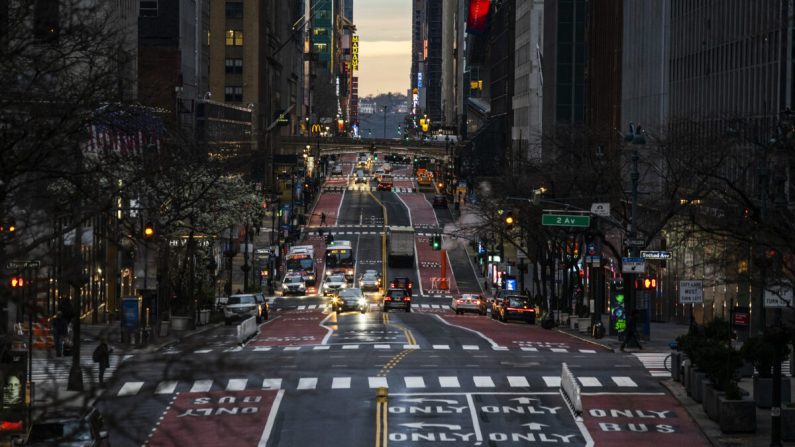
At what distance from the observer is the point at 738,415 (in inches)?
1341

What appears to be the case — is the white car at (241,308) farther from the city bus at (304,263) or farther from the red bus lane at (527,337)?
the city bus at (304,263)

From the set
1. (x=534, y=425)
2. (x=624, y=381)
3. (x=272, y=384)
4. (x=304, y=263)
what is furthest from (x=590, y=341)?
(x=304, y=263)

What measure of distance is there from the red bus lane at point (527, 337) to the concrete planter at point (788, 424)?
2216 cm

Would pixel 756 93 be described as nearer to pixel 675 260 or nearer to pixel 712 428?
pixel 675 260

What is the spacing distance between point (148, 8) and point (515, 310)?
242ft

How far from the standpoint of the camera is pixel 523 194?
9306cm

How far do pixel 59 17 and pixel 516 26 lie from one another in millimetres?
174479

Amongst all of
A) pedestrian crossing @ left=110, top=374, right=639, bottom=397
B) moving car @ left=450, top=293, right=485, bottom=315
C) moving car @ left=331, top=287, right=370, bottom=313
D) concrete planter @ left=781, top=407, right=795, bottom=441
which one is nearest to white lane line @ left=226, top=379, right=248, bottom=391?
pedestrian crossing @ left=110, top=374, right=639, bottom=397

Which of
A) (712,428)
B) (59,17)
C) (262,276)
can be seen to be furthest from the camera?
(262,276)

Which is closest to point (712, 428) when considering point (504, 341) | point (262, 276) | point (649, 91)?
point (504, 341)

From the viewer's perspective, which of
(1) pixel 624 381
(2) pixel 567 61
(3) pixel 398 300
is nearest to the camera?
(1) pixel 624 381

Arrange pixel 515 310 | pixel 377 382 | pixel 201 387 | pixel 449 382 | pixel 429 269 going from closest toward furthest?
1. pixel 201 387
2. pixel 377 382
3. pixel 449 382
4. pixel 515 310
5. pixel 429 269

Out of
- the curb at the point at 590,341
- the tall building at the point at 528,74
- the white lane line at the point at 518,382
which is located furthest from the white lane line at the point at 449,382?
the tall building at the point at 528,74

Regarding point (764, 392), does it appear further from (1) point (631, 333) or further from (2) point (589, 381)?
(1) point (631, 333)
